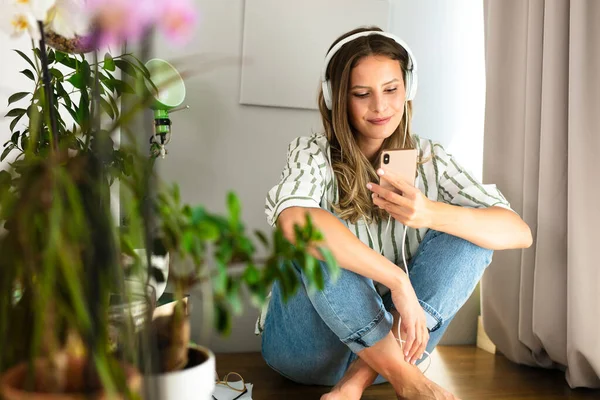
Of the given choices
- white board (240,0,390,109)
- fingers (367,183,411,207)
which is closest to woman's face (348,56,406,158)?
fingers (367,183,411,207)

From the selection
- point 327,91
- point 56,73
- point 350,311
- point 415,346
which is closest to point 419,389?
point 415,346

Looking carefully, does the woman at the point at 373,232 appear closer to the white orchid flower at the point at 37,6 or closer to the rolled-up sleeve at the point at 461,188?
the rolled-up sleeve at the point at 461,188

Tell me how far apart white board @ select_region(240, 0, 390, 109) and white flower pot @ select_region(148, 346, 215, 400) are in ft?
4.61

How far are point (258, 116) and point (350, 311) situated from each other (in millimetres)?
881

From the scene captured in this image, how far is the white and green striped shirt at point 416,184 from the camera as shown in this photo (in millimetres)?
1397

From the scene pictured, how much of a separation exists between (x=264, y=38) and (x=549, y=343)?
4.36ft

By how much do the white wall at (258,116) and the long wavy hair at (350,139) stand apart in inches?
16.5

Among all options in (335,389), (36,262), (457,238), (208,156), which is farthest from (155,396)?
(208,156)

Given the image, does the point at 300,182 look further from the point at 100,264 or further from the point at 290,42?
the point at 100,264

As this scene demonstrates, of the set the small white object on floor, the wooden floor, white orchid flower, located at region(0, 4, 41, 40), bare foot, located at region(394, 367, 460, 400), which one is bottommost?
the wooden floor

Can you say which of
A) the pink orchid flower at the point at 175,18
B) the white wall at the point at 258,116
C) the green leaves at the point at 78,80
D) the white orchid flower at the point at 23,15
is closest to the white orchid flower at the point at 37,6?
the white orchid flower at the point at 23,15

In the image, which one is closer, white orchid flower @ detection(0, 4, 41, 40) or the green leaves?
white orchid flower @ detection(0, 4, 41, 40)

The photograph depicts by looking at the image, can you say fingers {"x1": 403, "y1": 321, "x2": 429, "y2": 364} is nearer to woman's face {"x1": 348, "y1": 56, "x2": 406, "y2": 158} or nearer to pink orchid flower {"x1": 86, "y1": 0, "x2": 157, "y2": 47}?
woman's face {"x1": 348, "y1": 56, "x2": 406, "y2": 158}

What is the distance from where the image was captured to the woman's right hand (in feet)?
4.00
